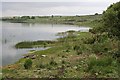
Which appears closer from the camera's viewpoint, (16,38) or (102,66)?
(102,66)

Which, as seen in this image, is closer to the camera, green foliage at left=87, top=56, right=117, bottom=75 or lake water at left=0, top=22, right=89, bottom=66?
green foliage at left=87, top=56, right=117, bottom=75

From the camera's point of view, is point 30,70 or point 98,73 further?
point 30,70

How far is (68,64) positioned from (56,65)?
3.69 feet

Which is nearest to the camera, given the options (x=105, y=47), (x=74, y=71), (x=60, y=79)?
(x=60, y=79)

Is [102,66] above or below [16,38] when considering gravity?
above

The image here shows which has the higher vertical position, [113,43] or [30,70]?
[113,43]

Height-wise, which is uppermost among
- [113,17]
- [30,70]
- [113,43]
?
[113,17]

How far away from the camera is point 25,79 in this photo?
21688 millimetres

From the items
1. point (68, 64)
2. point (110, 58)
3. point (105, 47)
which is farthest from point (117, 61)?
point (105, 47)

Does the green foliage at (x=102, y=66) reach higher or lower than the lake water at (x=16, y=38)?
higher

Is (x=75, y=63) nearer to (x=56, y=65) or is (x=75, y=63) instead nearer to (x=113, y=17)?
(x=56, y=65)

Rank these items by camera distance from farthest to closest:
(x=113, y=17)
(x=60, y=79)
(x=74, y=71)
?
(x=113, y=17) → (x=74, y=71) → (x=60, y=79)

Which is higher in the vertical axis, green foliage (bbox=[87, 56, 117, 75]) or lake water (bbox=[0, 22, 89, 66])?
green foliage (bbox=[87, 56, 117, 75])

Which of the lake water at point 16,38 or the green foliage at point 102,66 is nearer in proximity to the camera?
the green foliage at point 102,66
